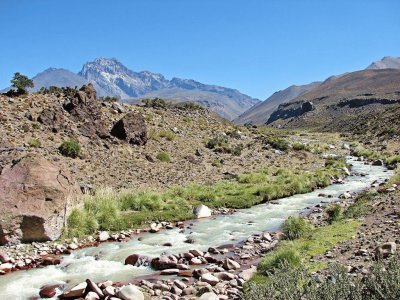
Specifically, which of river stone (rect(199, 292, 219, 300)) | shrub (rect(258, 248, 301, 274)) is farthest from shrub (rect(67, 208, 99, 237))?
river stone (rect(199, 292, 219, 300))

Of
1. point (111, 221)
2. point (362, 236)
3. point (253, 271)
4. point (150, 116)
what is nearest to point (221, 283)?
point (253, 271)

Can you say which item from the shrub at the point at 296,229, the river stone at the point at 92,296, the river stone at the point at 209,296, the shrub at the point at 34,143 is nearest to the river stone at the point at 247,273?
the river stone at the point at 209,296

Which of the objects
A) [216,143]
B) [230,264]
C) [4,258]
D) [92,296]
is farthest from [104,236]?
[216,143]

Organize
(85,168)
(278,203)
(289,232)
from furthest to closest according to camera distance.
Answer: (85,168), (278,203), (289,232)

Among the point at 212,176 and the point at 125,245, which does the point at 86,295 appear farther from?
the point at 212,176

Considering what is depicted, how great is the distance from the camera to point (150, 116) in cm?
5741

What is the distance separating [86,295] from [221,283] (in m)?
4.37

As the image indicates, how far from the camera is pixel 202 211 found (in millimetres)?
26703

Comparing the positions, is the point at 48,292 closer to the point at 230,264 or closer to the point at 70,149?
the point at 230,264

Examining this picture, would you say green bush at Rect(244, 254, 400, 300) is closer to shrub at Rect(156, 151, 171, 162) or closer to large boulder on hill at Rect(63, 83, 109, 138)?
shrub at Rect(156, 151, 171, 162)

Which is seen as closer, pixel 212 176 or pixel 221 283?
pixel 221 283

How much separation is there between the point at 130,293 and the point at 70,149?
25263 mm

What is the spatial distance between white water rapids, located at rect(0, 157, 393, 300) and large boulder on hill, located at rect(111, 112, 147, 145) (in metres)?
19.5

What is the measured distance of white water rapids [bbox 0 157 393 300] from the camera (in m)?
15.1
